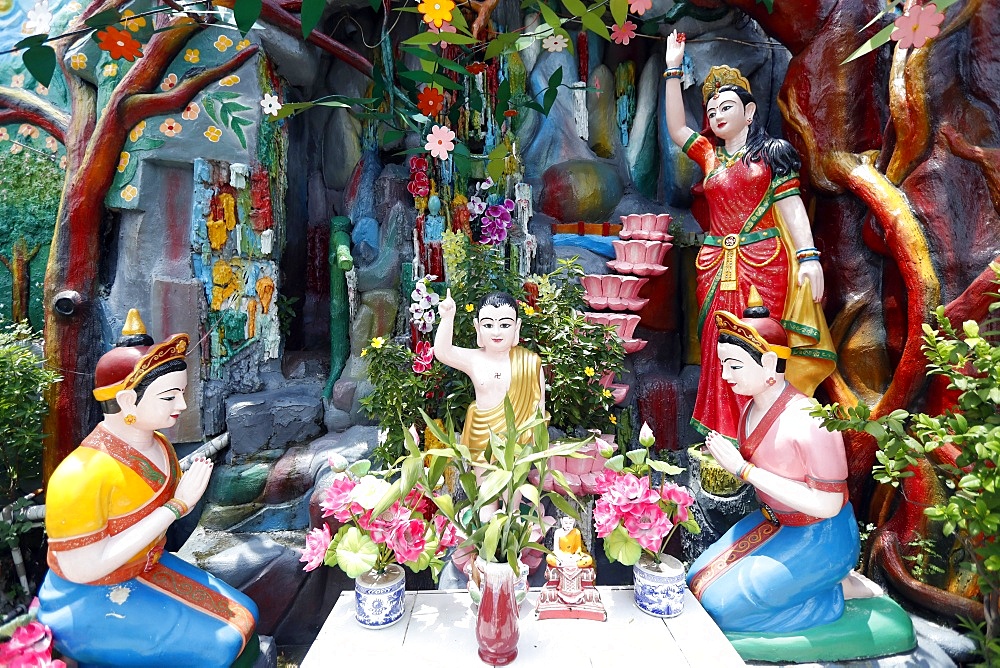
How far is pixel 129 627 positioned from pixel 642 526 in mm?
1768

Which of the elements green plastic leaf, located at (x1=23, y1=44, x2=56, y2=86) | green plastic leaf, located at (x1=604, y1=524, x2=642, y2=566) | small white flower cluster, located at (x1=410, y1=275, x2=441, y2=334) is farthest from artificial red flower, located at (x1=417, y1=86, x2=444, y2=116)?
green plastic leaf, located at (x1=604, y1=524, x2=642, y2=566)

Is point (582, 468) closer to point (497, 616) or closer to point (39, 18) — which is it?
point (497, 616)

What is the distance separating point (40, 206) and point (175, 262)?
100 centimetres

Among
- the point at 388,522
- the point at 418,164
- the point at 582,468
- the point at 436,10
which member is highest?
the point at 436,10

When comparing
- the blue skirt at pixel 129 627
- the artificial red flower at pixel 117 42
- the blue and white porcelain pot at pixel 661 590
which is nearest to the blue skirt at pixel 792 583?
the blue and white porcelain pot at pixel 661 590

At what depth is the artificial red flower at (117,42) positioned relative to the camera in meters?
3.17

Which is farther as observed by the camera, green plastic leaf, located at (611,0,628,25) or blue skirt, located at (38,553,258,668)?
green plastic leaf, located at (611,0,628,25)

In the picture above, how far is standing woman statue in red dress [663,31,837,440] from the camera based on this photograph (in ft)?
9.95

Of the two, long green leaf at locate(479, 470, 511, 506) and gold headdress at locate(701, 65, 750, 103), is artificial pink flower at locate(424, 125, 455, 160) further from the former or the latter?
long green leaf at locate(479, 470, 511, 506)

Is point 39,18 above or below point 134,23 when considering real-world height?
above

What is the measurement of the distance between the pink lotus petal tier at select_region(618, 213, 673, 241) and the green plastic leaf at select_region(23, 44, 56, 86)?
3.22m

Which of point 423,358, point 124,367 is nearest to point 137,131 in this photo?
point 124,367

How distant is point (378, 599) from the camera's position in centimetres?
176

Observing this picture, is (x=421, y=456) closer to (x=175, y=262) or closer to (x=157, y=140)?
(x=175, y=262)
